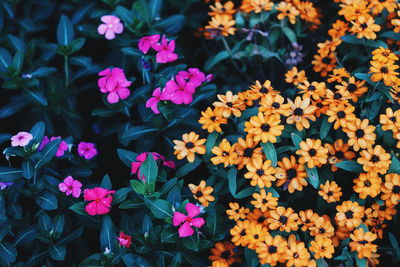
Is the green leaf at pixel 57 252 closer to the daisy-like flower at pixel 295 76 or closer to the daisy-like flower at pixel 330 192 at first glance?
the daisy-like flower at pixel 330 192

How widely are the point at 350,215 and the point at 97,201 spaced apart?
3.47 ft

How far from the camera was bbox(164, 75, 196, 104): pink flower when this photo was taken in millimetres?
2037

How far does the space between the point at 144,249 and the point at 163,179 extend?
335 millimetres

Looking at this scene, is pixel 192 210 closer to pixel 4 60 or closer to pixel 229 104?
pixel 229 104

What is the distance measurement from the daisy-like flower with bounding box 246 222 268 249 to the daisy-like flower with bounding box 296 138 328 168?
33 centimetres

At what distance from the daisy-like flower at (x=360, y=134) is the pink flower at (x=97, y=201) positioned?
1.05m

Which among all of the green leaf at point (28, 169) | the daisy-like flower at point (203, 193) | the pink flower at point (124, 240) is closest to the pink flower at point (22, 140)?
the green leaf at point (28, 169)

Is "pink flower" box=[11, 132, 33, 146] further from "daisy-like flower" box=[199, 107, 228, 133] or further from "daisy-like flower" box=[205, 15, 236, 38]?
"daisy-like flower" box=[205, 15, 236, 38]

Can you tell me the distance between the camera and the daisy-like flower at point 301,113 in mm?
1896

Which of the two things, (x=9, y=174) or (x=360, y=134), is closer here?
(x=360, y=134)

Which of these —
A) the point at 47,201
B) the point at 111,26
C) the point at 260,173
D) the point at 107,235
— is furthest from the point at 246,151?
the point at 111,26

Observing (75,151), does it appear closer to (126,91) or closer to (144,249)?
(126,91)

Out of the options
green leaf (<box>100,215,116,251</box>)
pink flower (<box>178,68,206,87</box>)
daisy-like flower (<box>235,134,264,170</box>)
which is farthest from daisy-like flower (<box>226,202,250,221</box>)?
pink flower (<box>178,68,206,87</box>)

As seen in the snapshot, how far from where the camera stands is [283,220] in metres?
1.79
